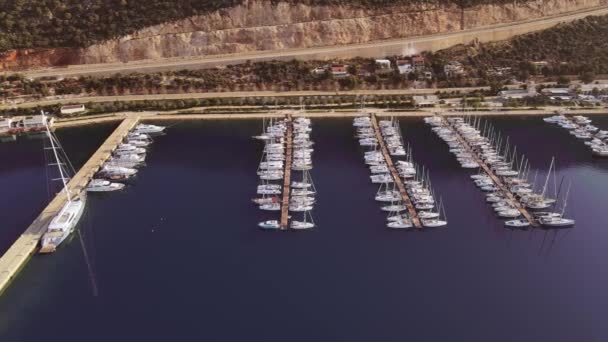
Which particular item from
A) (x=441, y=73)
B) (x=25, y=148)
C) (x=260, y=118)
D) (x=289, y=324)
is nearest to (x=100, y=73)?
(x=25, y=148)

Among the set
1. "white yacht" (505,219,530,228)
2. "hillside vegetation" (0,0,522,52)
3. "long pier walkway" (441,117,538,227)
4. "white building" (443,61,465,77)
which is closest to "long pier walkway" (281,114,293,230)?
"white yacht" (505,219,530,228)

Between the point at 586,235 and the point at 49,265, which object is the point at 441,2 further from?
the point at 49,265

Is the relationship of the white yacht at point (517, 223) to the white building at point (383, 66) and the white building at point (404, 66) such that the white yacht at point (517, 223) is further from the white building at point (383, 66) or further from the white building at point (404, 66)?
the white building at point (383, 66)

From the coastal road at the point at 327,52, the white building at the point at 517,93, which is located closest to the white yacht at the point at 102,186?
the coastal road at the point at 327,52

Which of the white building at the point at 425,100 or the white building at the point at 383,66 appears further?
the white building at the point at 383,66

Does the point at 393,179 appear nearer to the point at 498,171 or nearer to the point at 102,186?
the point at 498,171

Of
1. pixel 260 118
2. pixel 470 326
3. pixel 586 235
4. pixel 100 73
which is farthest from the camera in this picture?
pixel 100 73
